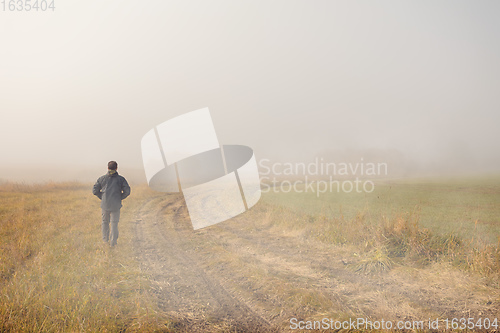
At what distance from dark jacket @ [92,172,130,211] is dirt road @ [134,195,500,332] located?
6.40 ft

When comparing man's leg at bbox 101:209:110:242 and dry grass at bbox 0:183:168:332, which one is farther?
man's leg at bbox 101:209:110:242

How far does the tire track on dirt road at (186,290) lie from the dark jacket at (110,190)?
6.40 ft

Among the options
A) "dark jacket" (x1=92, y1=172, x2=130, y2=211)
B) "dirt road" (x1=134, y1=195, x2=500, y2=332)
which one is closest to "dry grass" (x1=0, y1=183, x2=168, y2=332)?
"dirt road" (x1=134, y1=195, x2=500, y2=332)

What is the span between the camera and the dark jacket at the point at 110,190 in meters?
8.58

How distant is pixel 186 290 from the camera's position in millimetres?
5887

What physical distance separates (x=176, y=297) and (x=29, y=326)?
251 cm

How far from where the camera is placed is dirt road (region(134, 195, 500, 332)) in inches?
184

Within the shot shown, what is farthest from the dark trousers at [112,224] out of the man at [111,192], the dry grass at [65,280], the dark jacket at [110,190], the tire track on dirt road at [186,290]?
the tire track on dirt road at [186,290]

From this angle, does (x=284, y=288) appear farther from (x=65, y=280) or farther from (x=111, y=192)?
(x=111, y=192)

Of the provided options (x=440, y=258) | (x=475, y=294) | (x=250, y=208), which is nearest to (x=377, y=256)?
(x=440, y=258)

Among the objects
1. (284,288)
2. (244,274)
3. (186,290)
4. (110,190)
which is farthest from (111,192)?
(284,288)

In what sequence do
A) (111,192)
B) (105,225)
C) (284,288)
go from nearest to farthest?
(284,288) → (111,192) → (105,225)

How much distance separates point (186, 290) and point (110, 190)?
191 inches

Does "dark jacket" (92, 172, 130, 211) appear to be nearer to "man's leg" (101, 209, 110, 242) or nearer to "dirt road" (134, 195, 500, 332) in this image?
"man's leg" (101, 209, 110, 242)
